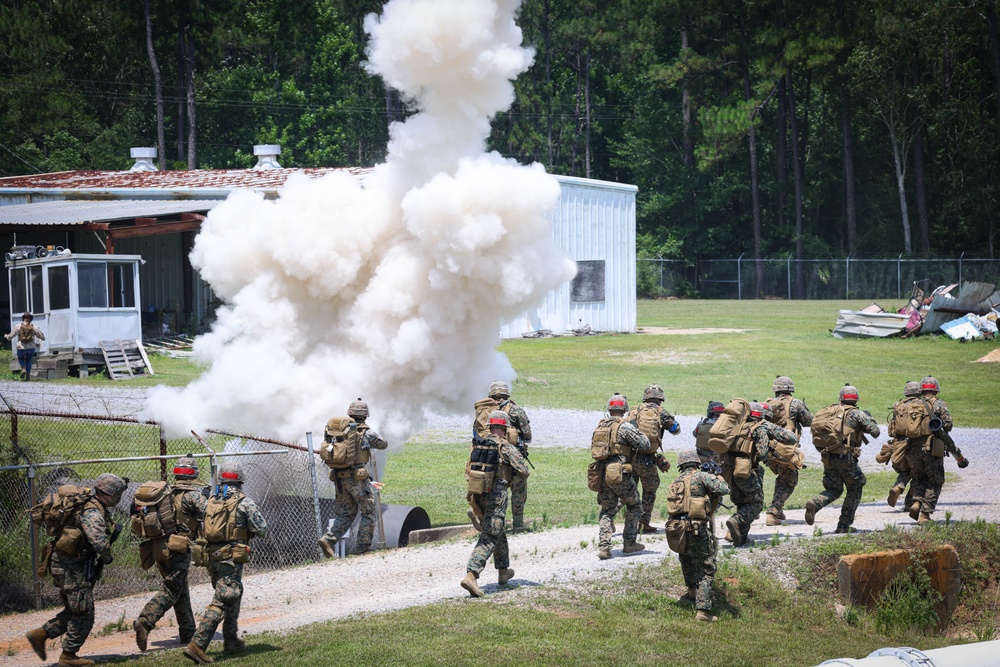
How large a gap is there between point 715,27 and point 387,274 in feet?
176

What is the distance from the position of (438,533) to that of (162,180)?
30342mm

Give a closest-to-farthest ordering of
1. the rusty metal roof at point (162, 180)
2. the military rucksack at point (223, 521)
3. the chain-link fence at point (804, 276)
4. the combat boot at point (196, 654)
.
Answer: the combat boot at point (196, 654) < the military rucksack at point (223, 521) < the rusty metal roof at point (162, 180) < the chain-link fence at point (804, 276)

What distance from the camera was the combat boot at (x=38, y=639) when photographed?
9.72 meters

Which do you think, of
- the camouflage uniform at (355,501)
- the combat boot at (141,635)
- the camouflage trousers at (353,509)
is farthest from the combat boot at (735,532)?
the combat boot at (141,635)

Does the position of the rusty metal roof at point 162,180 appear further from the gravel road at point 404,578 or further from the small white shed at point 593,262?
the gravel road at point 404,578

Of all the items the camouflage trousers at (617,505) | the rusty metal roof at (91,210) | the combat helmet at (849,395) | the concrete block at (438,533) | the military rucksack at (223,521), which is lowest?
the concrete block at (438,533)

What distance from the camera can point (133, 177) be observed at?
146ft

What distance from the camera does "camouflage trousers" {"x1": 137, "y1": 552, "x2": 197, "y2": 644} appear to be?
10164 millimetres

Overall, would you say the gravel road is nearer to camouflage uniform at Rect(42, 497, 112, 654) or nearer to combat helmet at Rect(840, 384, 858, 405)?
camouflage uniform at Rect(42, 497, 112, 654)

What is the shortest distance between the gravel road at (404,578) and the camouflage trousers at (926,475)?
40 cm

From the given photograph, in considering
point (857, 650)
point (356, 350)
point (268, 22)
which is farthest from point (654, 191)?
point (857, 650)

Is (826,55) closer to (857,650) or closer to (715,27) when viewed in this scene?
(715,27)

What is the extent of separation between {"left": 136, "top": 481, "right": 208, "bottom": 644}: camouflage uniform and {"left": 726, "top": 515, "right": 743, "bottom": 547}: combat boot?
6100 millimetres

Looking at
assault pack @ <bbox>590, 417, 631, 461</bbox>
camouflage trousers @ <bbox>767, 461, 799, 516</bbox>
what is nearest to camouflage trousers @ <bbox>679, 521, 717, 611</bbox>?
assault pack @ <bbox>590, 417, 631, 461</bbox>
